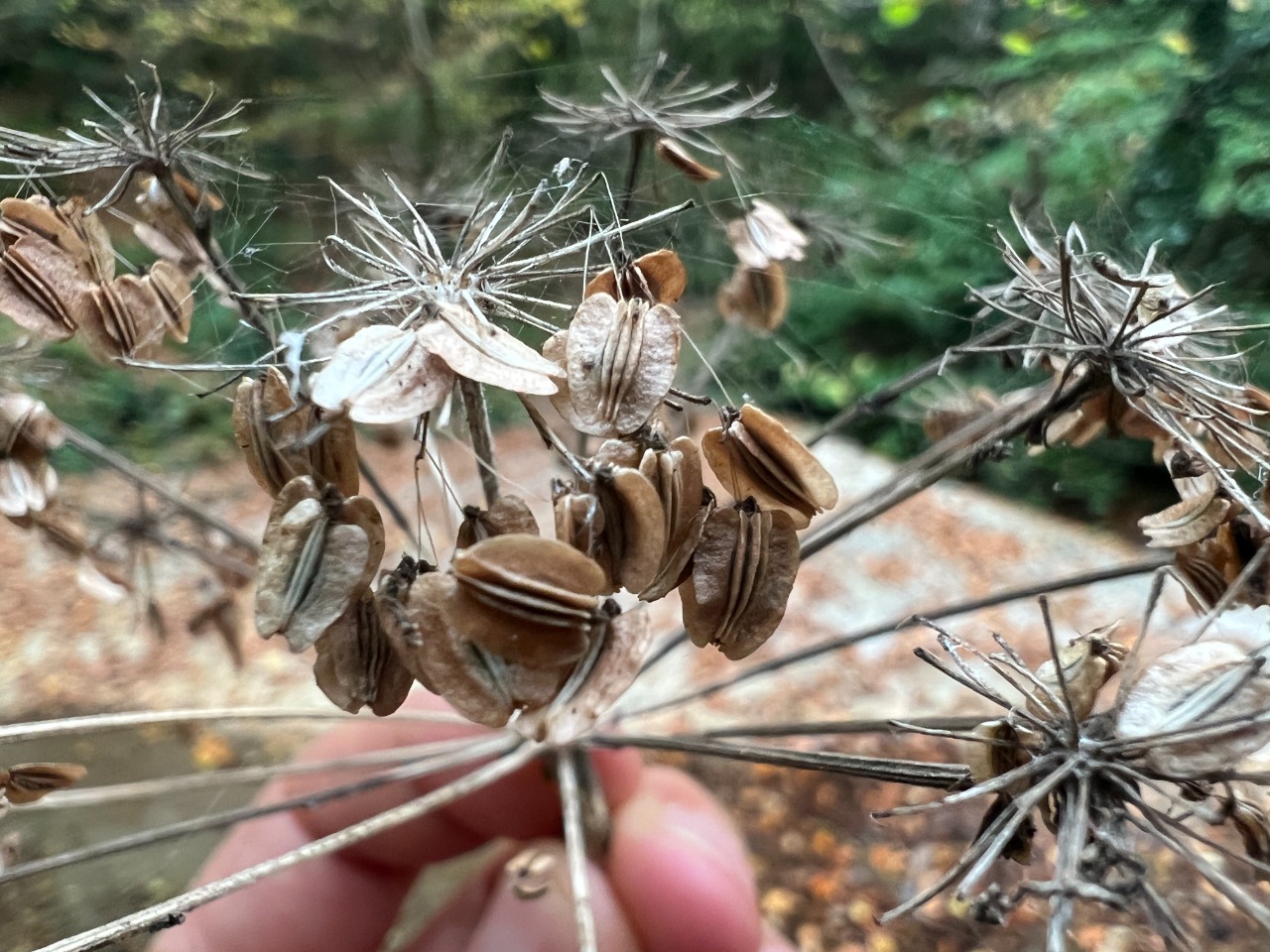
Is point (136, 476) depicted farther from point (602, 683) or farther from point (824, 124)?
point (824, 124)

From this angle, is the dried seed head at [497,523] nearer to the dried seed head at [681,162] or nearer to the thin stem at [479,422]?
the thin stem at [479,422]

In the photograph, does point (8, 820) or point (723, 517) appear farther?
point (8, 820)

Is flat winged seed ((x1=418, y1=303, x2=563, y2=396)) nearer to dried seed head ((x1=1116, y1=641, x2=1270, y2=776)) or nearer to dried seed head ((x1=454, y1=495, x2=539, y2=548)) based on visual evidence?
dried seed head ((x1=454, y1=495, x2=539, y2=548))

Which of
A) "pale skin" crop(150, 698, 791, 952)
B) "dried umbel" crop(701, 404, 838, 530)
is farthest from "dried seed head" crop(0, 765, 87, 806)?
"dried umbel" crop(701, 404, 838, 530)

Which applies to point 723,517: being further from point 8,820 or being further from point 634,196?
point 8,820

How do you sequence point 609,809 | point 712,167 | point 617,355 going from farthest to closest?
point 609,809 → point 712,167 → point 617,355

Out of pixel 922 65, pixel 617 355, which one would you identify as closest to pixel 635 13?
pixel 922 65

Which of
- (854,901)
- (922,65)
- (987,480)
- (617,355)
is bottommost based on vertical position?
(854,901)
